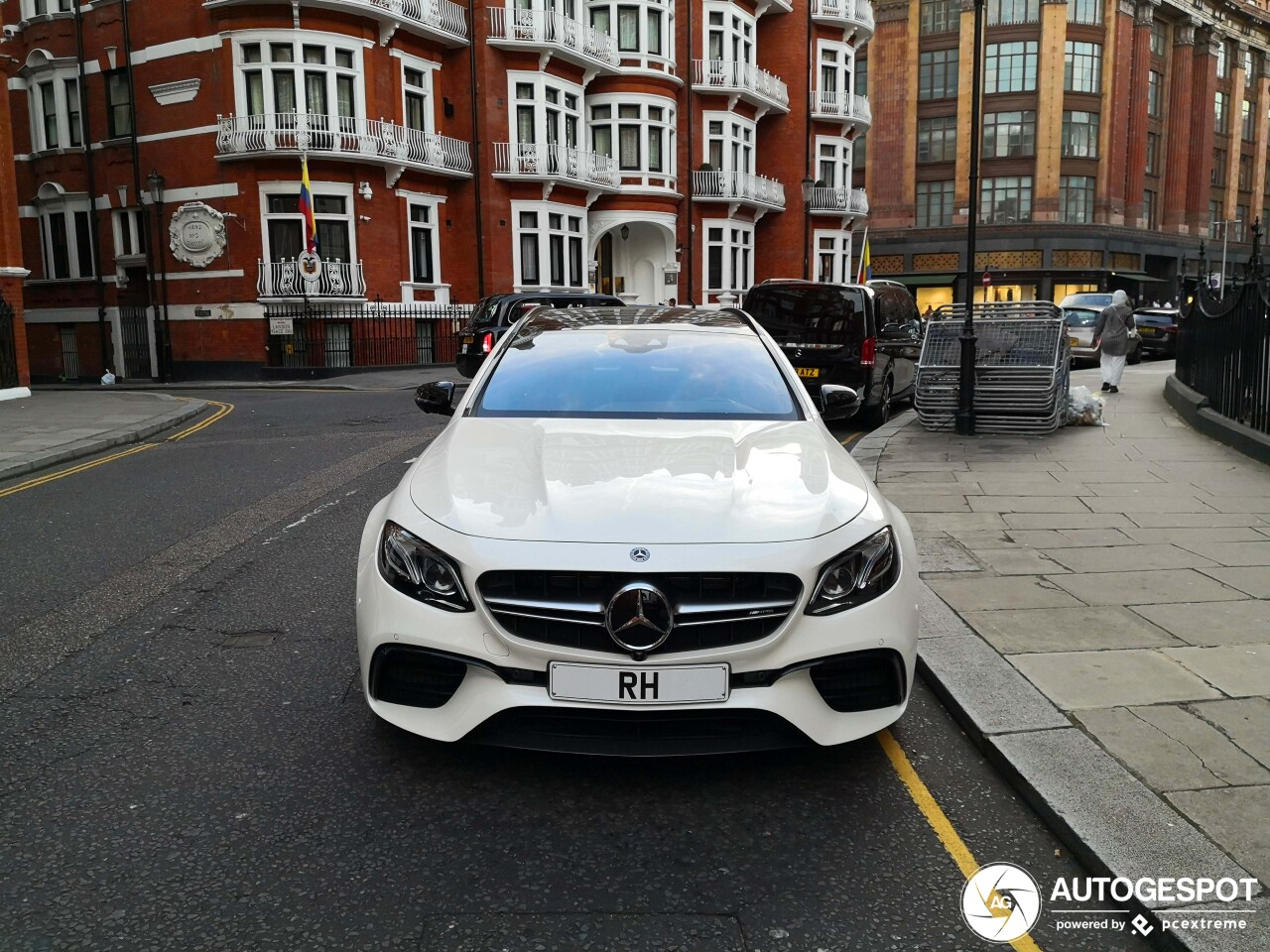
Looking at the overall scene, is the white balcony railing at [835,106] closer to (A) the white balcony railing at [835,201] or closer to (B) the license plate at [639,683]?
(A) the white balcony railing at [835,201]

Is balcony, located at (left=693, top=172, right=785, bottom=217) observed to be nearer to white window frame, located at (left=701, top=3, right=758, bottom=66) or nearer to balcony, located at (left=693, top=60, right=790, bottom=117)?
balcony, located at (left=693, top=60, right=790, bottom=117)

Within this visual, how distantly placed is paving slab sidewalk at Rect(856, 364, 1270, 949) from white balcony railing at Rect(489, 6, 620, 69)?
26376mm

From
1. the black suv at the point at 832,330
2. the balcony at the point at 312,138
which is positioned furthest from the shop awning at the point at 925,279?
the black suv at the point at 832,330

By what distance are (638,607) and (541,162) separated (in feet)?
102

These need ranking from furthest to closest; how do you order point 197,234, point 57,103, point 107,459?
point 57,103
point 197,234
point 107,459

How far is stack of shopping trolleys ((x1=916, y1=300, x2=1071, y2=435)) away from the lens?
12406mm

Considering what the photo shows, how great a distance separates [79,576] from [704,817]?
4.89 m

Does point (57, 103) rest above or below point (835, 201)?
above

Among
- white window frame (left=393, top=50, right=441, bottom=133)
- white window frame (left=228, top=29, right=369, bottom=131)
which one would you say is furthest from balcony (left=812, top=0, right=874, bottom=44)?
white window frame (left=228, top=29, right=369, bottom=131)

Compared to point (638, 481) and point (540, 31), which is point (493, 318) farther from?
point (638, 481)

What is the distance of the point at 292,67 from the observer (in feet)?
90.1

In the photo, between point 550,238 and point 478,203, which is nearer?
point 478,203

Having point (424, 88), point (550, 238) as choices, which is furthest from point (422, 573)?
point (550, 238)

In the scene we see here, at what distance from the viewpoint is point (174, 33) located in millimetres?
28906
